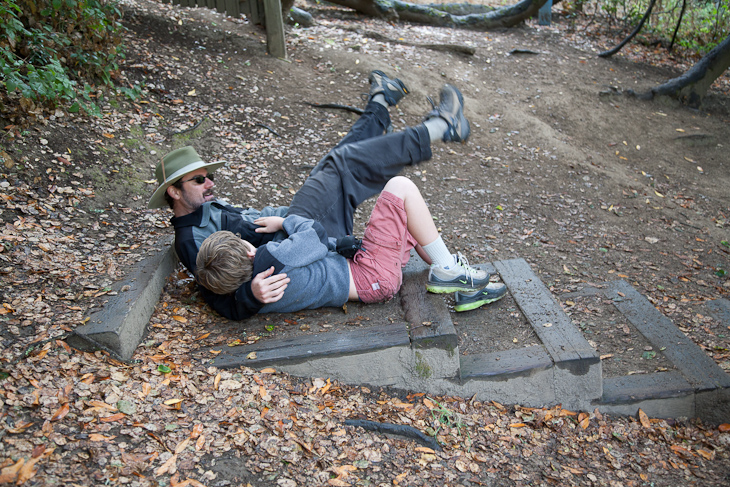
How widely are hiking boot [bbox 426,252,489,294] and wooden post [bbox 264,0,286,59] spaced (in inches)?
217

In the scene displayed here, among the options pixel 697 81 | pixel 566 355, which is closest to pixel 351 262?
pixel 566 355

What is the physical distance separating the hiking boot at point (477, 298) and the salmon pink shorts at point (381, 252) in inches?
19.6

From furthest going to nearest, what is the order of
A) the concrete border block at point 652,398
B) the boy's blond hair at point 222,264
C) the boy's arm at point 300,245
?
the concrete border block at point 652,398, the boy's arm at point 300,245, the boy's blond hair at point 222,264

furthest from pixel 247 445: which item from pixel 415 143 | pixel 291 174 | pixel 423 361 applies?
pixel 291 174

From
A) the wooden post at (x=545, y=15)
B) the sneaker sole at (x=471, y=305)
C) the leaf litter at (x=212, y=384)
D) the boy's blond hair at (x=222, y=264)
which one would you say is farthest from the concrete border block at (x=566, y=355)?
the wooden post at (x=545, y=15)

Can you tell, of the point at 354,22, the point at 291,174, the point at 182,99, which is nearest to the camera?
the point at 291,174

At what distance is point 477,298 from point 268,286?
1.45 meters

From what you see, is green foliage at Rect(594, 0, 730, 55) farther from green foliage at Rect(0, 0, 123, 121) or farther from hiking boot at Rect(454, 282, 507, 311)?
green foliage at Rect(0, 0, 123, 121)

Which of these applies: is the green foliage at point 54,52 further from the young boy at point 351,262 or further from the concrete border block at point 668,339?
the concrete border block at point 668,339

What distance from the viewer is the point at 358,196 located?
12.2 ft

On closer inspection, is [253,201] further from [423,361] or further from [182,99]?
[423,361]

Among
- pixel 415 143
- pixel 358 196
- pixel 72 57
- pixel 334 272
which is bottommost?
pixel 334 272

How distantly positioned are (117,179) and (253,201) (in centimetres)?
120

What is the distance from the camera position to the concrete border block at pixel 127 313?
2803mm
